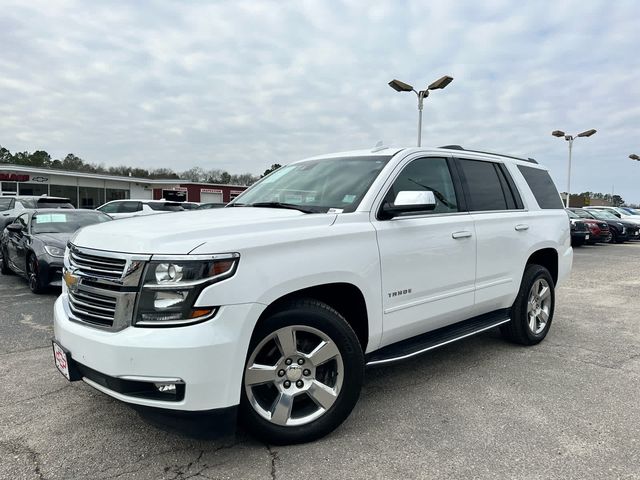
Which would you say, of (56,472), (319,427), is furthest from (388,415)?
(56,472)

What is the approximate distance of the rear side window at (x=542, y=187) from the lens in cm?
502

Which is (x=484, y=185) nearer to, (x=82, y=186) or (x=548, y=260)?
(x=548, y=260)

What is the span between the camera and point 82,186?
33.4 meters

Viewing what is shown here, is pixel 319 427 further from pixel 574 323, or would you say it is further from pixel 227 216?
pixel 574 323

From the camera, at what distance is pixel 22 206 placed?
1516 centimetres

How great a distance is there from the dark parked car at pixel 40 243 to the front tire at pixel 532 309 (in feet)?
20.6

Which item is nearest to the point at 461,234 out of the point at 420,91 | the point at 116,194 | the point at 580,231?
the point at 420,91

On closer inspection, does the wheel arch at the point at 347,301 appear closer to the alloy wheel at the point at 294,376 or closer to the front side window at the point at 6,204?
the alloy wheel at the point at 294,376

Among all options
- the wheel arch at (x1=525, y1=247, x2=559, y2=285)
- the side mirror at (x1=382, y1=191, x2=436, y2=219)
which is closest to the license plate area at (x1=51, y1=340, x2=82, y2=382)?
the side mirror at (x1=382, y1=191, x2=436, y2=219)

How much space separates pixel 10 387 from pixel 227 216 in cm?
231

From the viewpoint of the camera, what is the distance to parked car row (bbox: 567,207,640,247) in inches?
722

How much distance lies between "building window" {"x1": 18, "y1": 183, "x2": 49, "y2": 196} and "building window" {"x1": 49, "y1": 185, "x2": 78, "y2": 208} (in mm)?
355

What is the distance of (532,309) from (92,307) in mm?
4127

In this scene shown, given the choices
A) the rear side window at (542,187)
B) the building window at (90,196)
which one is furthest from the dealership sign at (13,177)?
the rear side window at (542,187)
